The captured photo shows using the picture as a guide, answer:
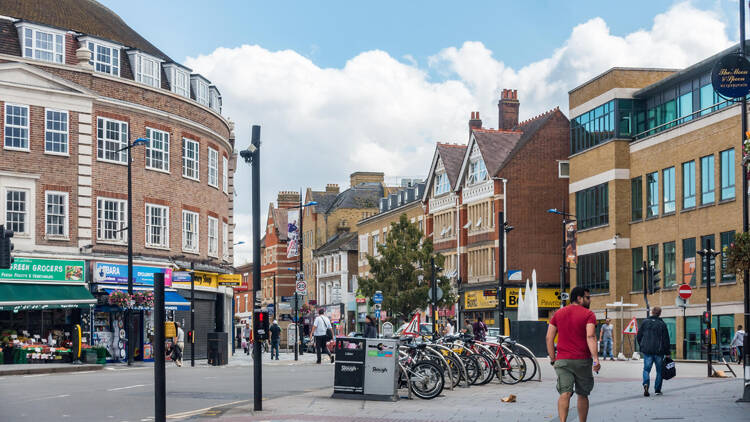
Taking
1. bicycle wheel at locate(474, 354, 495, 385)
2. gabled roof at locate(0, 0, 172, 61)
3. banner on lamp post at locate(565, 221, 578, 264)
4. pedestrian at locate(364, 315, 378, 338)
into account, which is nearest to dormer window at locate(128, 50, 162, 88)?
gabled roof at locate(0, 0, 172, 61)

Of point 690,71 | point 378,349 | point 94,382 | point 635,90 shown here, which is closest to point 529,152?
point 635,90

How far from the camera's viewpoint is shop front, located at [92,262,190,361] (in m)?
40.6

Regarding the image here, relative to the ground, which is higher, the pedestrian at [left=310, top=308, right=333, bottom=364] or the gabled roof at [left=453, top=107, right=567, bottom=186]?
the gabled roof at [left=453, top=107, right=567, bottom=186]

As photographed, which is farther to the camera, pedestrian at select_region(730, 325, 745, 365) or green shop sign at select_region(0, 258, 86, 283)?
pedestrian at select_region(730, 325, 745, 365)

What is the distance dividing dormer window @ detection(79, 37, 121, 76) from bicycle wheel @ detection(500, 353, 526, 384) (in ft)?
82.4

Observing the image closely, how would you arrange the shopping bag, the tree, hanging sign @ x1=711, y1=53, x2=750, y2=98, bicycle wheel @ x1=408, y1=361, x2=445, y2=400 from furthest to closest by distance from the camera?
1. the tree
2. the shopping bag
3. bicycle wheel @ x1=408, y1=361, x2=445, y2=400
4. hanging sign @ x1=711, y1=53, x2=750, y2=98

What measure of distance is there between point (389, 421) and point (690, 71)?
3907cm

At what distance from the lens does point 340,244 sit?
95625 millimetres

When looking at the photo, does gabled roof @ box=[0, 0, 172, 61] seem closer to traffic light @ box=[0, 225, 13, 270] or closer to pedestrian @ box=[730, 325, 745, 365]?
traffic light @ box=[0, 225, 13, 270]

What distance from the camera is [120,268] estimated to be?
139ft

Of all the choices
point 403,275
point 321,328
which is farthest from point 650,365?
point 403,275

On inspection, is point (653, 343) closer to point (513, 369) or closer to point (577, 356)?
point (513, 369)

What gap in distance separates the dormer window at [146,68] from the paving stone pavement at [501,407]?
2640 centimetres

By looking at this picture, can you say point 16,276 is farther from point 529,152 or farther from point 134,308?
point 529,152
